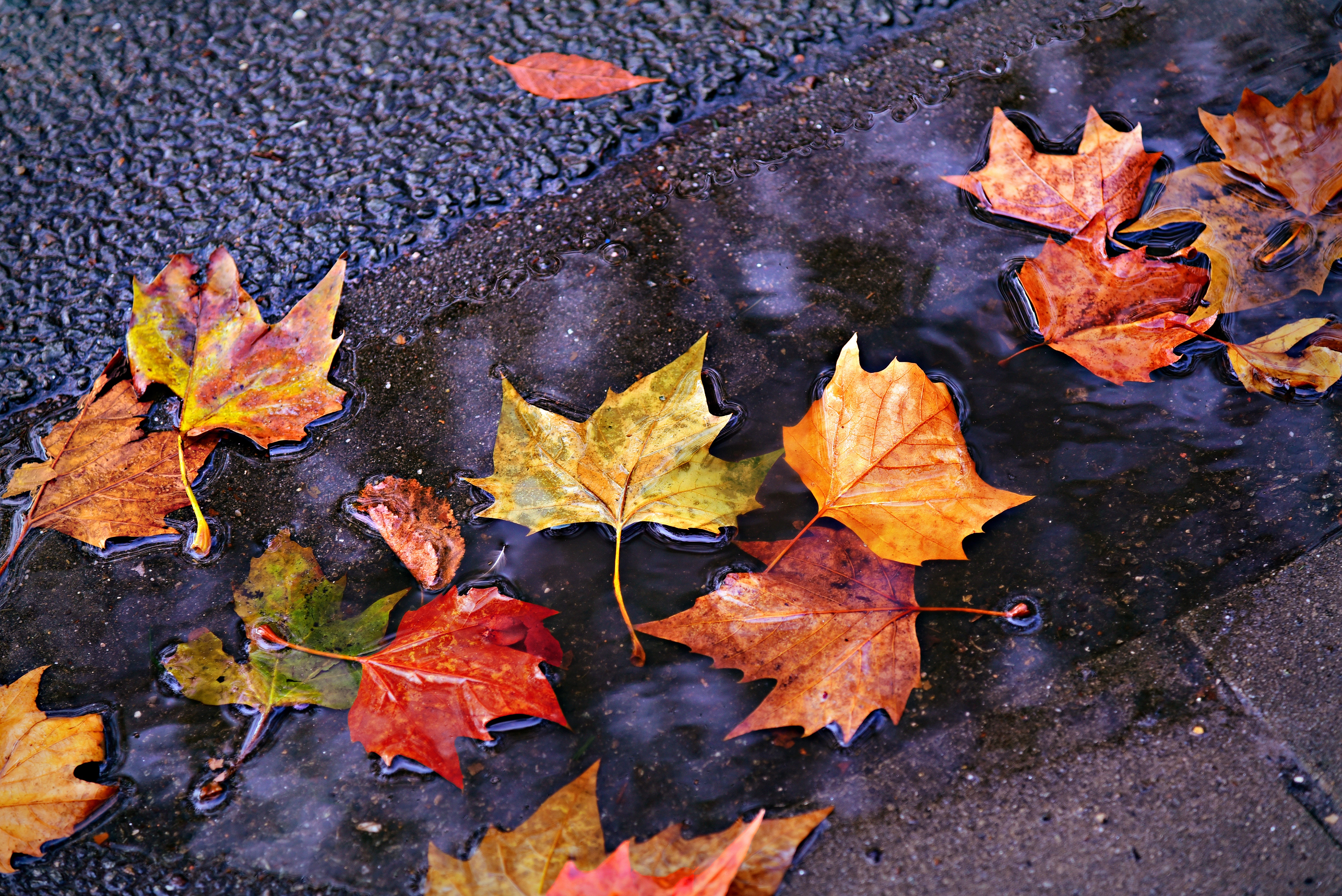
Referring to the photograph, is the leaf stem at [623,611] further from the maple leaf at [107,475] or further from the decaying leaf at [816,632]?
the maple leaf at [107,475]

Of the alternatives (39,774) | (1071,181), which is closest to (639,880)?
(39,774)

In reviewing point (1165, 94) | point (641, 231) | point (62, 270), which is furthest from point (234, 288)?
point (1165, 94)

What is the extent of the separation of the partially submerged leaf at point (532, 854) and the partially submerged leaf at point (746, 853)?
0.27 feet

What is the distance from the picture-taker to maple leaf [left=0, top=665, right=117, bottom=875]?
140 cm

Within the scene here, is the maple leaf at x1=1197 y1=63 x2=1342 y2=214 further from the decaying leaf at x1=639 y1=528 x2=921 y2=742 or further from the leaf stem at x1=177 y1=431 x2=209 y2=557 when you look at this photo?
the leaf stem at x1=177 y1=431 x2=209 y2=557

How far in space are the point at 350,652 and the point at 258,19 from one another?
1823 millimetres

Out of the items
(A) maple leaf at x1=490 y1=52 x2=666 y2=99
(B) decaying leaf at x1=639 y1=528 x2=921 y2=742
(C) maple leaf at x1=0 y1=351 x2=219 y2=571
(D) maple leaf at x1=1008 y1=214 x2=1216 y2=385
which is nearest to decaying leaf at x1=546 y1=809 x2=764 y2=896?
(B) decaying leaf at x1=639 y1=528 x2=921 y2=742

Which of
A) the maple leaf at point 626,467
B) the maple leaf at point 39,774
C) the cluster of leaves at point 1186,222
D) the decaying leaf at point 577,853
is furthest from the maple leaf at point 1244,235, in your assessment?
the maple leaf at point 39,774

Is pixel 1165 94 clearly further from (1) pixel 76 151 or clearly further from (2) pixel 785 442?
(1) pixel 76 151

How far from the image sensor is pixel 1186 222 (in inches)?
75.9

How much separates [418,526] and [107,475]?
667 mm

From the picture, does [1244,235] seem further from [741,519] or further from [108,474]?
Result: [108,474]

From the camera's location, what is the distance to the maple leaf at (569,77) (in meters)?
2.11

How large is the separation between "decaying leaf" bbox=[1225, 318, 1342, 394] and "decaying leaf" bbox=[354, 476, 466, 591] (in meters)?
1.69
